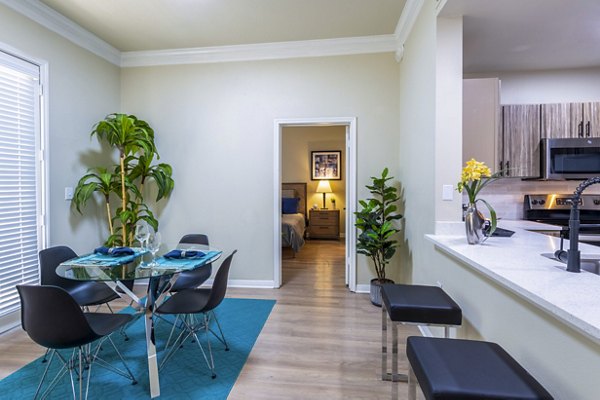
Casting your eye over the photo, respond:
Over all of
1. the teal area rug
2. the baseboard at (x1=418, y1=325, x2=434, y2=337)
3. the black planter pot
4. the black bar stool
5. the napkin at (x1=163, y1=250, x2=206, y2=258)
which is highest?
the napkin at (x1=163, y1=250, x2=206, y2=258)

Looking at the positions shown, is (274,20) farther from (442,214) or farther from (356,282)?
(356,282)

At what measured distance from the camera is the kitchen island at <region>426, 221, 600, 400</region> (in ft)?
2.90

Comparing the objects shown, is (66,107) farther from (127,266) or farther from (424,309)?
(424,309)

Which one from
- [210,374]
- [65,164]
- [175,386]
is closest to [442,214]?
[210,374]

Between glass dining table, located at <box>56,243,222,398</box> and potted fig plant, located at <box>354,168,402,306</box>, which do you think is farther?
potted fig plant, located at <box>354,168,402,306</box>

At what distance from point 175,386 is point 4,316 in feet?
6.36

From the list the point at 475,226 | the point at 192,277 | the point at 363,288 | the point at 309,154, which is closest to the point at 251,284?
the point at 192,277

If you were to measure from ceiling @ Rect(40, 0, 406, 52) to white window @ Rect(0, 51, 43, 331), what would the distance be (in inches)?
32.0

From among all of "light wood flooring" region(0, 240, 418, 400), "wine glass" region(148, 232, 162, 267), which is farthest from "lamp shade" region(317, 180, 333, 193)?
"wine glass" region(148, 232, 162, 267)

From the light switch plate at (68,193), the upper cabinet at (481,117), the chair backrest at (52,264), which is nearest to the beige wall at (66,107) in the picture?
the light switch plate at (68,193)

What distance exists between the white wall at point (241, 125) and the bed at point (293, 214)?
1471mm

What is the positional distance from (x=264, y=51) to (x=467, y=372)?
3716 millimetres

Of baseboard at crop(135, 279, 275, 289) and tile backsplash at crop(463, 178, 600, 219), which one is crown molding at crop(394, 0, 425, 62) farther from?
baseboard at crop(135, 279, 275, 289)

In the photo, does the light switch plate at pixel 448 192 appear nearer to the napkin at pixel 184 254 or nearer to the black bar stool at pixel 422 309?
the black bar stool at pixel 422 309
